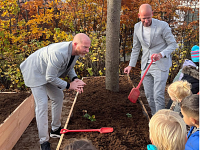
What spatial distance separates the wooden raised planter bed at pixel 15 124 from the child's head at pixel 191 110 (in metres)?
2.14

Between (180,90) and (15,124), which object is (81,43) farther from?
(15,124)

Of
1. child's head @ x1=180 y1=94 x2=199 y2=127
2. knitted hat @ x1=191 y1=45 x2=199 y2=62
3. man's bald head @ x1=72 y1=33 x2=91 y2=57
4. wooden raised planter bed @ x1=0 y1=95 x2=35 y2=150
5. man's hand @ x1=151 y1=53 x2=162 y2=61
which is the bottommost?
wooden raised planter bed @ x1=0 y1=95 x2=35 y2=150

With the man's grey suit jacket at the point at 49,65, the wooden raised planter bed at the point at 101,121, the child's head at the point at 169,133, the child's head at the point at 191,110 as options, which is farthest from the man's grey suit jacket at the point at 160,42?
the child's head at the point at 169,133

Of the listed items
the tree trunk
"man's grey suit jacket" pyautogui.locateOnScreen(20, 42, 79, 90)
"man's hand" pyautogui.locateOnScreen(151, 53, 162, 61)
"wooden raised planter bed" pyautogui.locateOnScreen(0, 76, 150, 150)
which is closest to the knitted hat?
"man's hand" pyautogui.locateOnScreen(151, 53, 162, 61)

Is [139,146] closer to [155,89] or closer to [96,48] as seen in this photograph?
[155,89]

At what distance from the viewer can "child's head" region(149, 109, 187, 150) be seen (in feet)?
5.50

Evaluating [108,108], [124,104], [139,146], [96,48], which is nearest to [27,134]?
[108,108]

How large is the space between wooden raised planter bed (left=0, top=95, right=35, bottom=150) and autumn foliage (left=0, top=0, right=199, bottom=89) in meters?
1.85

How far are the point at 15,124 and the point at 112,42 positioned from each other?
2179mm

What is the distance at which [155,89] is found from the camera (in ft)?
11.3

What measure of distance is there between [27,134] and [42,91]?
1045 millimetres

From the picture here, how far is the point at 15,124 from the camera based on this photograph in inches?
124

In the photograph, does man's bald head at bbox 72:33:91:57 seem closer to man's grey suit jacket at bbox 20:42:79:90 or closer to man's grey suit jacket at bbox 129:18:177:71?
man's grey suit jacket at bbox 20:42:79:90

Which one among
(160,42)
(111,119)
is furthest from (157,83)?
(111,119)
